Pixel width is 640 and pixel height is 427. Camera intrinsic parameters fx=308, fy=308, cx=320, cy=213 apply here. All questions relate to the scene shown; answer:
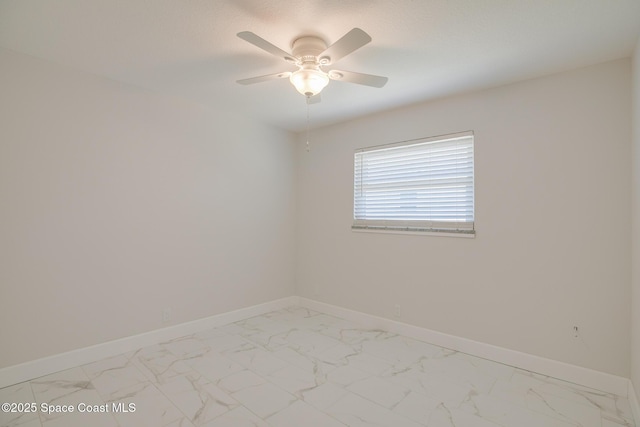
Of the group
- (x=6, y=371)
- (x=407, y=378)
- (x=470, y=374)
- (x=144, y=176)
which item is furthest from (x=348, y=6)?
(x=6, y=371)

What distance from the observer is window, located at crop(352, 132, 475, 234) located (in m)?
2.97

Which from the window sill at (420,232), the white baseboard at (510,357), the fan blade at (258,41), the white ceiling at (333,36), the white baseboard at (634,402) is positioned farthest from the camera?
the window sill at (420,232)

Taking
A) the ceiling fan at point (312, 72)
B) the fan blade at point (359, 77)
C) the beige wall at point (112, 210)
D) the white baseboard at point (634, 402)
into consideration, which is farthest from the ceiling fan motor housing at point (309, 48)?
the white baseboard at point (634, 402)

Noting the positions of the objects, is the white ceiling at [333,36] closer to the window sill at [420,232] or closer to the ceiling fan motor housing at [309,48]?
the ceiling fan motor housing at [309,48]

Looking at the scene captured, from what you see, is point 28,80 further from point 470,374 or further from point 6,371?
point 470,374

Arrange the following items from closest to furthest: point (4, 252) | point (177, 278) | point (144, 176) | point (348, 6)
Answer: point (348, 6) → point (4, 252) → point (144, 176) → point (177, 278)

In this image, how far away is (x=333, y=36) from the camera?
204 cm

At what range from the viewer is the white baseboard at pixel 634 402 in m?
1.89

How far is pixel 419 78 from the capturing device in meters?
2.63

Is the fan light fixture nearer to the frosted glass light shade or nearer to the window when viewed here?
the frosted glass light shade

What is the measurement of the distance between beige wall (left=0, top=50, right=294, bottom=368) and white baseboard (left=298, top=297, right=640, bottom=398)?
5.35 feet

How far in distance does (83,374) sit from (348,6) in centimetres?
321

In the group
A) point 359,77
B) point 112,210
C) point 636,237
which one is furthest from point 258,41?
point 636,237

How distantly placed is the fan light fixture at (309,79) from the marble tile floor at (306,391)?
2.14 metres
